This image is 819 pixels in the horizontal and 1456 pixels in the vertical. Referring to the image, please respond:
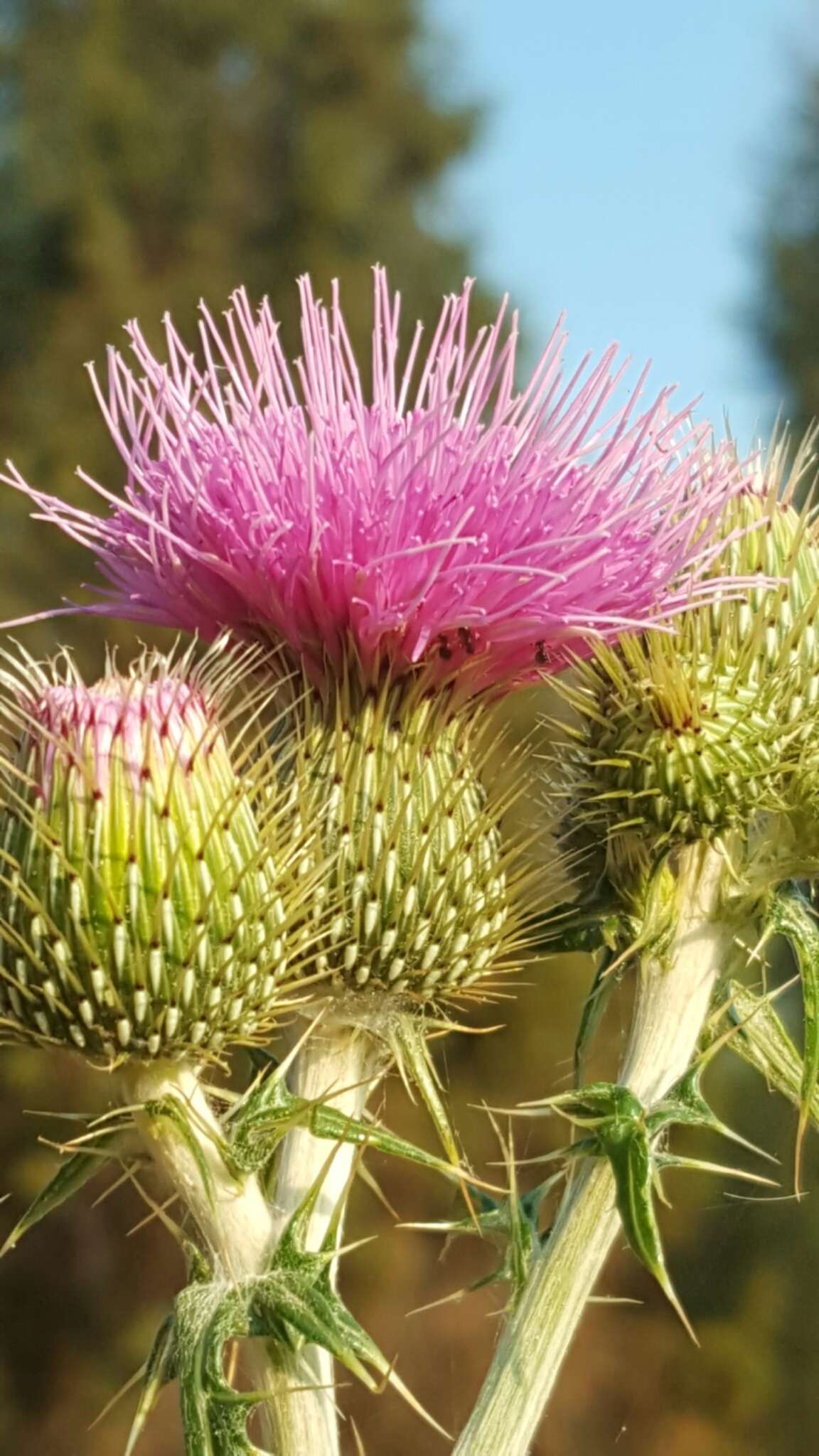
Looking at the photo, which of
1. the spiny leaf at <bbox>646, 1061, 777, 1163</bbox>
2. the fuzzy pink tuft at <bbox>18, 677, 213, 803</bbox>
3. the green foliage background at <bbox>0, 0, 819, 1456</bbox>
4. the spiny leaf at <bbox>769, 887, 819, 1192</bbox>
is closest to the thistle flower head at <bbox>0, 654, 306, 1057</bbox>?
the fuzzy pink tuft at <bbox>18, 677, 213, 803</bbox>

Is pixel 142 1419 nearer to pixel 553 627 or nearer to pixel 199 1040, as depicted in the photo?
pixel 199 1040

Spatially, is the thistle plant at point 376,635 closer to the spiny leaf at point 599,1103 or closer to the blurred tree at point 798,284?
the spiny leaf at point 599,1103

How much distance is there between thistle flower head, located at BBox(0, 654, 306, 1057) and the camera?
2326 mm

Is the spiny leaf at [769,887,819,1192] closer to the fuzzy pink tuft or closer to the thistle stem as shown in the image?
the thistle stem

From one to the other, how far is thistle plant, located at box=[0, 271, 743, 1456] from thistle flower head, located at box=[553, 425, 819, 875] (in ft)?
0.19

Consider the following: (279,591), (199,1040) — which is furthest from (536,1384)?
(279,591)

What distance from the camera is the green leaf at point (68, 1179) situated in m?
2.27

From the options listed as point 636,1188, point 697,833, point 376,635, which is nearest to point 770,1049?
point 697,833

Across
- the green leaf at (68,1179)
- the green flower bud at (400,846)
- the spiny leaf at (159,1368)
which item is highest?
the green flower bud at (400,846)

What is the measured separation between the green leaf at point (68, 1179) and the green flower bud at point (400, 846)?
50 cm

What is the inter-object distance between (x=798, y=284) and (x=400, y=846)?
1147 inches

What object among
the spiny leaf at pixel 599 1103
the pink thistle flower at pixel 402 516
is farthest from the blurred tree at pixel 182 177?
the spiny leaf at pixel 599 1103

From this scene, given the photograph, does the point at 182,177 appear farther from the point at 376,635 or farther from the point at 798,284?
the point at 376,635

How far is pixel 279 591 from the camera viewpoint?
2.71 m
